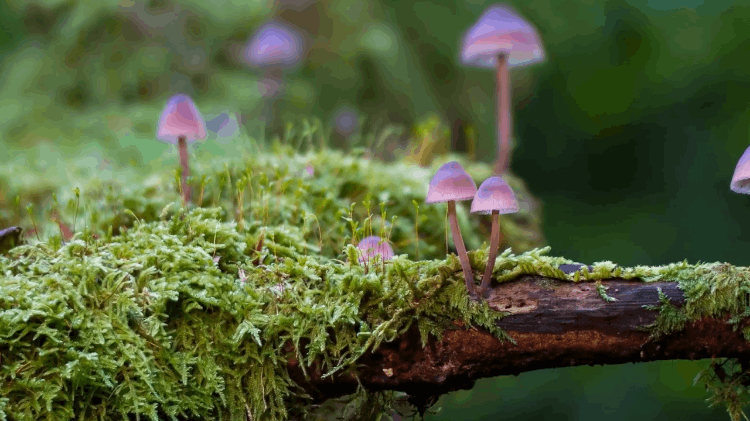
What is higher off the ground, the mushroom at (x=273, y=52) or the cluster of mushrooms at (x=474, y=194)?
the mushroom at (x=273, y=52)

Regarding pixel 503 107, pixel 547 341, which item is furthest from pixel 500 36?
pixel 547 341

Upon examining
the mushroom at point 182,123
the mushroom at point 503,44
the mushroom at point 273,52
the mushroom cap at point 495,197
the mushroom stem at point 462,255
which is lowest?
the mushroom stem at point 462,255

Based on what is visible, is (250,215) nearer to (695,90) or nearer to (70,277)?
(70,277)

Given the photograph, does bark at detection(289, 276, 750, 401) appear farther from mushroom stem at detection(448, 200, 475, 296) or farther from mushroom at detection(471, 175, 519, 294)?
mushroom at detection(471, 175, 519, 294)

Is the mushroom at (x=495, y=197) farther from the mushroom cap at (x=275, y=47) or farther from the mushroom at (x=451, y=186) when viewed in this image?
the mushroom cap at (x=275, y=47)

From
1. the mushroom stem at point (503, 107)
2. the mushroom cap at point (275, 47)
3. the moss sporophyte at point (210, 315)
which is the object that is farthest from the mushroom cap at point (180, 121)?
the mushroom cap at point (275, 47)

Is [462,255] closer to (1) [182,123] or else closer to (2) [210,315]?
(2) [210,315]
